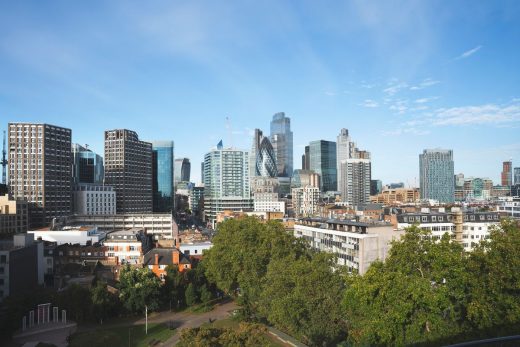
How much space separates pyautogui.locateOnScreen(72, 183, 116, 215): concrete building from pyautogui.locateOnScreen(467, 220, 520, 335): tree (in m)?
133

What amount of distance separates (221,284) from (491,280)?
33.1 m

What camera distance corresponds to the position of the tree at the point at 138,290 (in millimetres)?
50062

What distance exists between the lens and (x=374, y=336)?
1150 inches

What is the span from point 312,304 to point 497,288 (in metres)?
13.5

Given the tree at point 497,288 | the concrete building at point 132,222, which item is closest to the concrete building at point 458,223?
the tree at point 497,288

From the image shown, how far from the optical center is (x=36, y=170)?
409ft

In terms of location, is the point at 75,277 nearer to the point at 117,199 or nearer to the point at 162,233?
the point at 162,233

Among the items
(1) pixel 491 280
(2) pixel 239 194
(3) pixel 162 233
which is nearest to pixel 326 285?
(1) pixel 491 280

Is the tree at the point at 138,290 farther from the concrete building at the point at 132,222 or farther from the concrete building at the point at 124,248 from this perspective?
the concrete building at the point at 132,222

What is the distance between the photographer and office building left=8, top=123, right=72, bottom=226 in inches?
4838

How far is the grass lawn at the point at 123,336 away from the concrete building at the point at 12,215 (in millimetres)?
70857

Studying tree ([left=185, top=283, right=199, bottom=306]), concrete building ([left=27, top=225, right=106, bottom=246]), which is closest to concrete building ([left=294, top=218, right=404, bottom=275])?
tree ([left=185, top=283, right=199, bottom=306])

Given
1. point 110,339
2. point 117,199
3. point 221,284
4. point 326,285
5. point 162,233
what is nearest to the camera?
point 326,285

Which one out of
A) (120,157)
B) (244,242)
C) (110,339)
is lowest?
(110,339)
